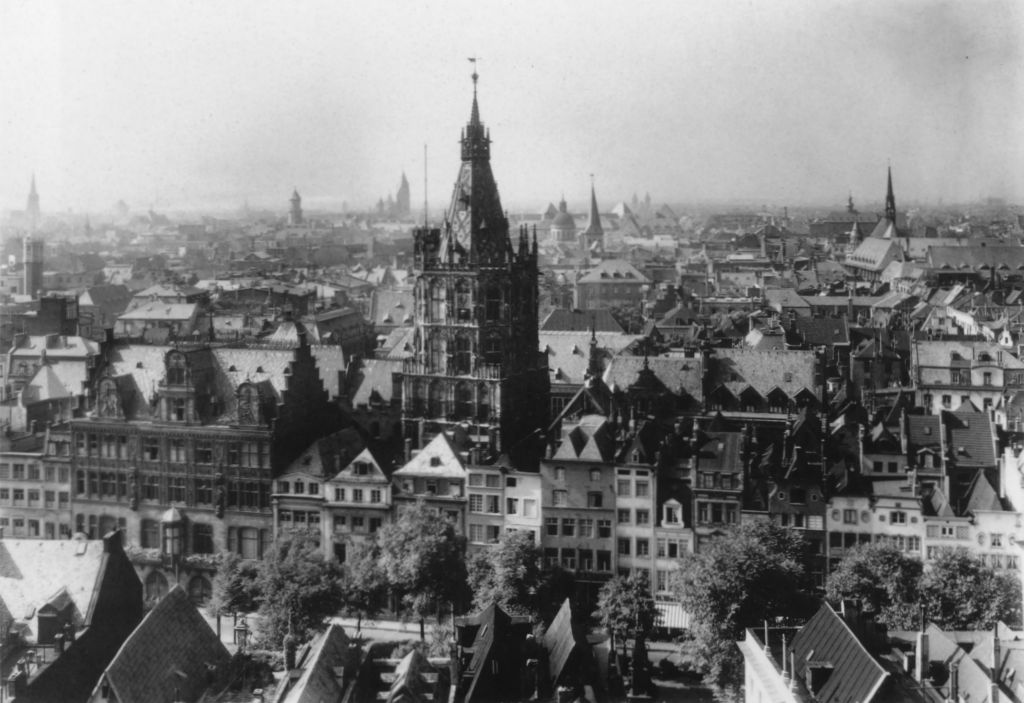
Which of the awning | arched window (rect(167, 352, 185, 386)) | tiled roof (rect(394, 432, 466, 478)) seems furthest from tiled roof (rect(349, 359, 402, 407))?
the awning

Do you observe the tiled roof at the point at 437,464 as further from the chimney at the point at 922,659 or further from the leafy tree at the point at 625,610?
the chimney at the point at 922,659

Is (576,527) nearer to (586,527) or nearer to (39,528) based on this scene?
(586,527)

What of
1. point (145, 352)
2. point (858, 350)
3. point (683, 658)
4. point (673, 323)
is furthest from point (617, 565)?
point (673, 323)

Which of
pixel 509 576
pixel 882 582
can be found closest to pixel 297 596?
pixel 509 576

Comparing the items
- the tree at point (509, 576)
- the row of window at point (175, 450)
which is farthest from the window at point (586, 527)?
the row of window at point (175, 450)

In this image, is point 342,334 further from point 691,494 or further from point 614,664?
point 614,664
